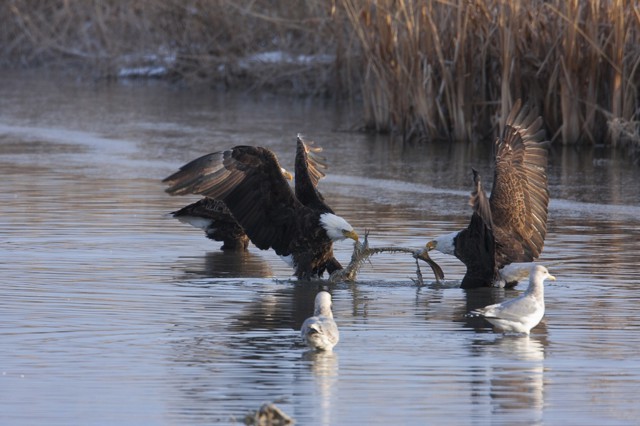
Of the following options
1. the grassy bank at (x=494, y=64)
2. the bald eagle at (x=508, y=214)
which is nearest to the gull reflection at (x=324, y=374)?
the bald eagle at (x=508, y=214)

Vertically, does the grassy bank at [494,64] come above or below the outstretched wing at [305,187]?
above

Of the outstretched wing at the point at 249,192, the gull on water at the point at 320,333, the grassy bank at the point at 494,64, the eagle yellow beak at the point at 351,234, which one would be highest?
the grassy bank at the point at 494,64

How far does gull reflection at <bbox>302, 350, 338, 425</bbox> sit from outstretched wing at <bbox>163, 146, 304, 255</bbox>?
2.68 meters

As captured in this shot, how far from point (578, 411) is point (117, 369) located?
2.03 metres

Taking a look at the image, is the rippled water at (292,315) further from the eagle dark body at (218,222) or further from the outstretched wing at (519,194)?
the outstretched wing at (519,194)

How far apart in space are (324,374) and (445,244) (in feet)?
9.11

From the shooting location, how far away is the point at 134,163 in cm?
1506

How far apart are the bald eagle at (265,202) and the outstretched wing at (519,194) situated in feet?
3.63

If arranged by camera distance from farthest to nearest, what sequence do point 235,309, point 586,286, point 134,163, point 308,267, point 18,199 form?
point 134,163
point 18,199
point 308,267
point 586,286
point 235,309

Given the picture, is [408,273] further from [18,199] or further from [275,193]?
[18,199]

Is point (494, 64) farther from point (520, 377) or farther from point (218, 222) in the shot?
point (520, 377)

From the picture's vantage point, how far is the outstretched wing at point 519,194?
29.4ft

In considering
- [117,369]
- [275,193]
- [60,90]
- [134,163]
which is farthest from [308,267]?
[60,90]

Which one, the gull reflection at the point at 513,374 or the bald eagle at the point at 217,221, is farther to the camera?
the bald eagle at the point at 217,221
